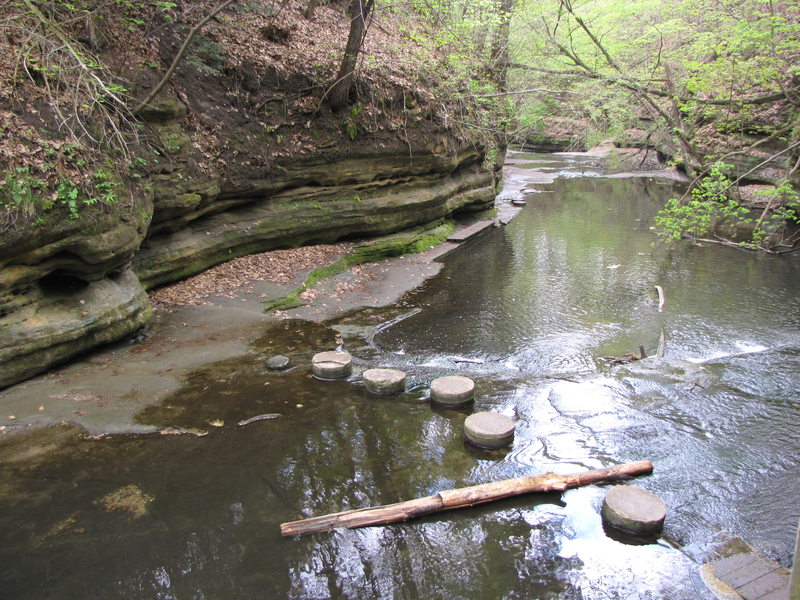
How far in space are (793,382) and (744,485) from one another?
3368 mm

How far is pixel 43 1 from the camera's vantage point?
8.26 m

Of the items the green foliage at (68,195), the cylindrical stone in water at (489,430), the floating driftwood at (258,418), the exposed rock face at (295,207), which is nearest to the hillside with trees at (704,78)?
the exposed rock face at (295,207)

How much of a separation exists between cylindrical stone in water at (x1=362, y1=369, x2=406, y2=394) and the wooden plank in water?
1106 cm

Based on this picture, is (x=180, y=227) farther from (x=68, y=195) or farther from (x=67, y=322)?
(x=67, y=322)

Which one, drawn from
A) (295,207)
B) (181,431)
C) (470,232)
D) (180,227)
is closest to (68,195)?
(180,227)

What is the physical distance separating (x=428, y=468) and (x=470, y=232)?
556 inches

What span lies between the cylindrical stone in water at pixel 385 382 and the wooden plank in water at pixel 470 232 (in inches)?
435

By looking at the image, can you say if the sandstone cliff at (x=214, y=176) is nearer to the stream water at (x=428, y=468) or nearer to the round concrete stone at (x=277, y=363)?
the stream water at (x=428, y=468)

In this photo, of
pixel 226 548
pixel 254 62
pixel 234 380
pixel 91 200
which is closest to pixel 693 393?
pixel 226 548

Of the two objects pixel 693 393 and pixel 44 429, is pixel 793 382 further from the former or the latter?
pixel 44 429

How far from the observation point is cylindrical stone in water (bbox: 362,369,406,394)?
24.0ft

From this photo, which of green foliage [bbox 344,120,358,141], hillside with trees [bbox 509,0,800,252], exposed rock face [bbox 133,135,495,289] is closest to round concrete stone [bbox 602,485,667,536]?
hillside with trees [bbox 509,0,800,252]

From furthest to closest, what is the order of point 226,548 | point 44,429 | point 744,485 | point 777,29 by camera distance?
point 777,29
point 44,429
point 744,485
point 226,548

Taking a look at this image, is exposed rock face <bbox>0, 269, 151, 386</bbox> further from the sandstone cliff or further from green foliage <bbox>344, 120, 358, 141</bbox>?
green foliage <bbox>344, 120, 358, 141</bbox>
